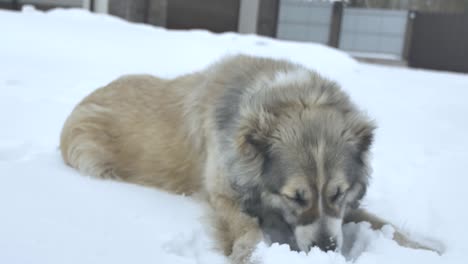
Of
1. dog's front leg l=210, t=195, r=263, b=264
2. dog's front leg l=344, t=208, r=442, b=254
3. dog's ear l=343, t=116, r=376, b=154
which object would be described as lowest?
dog's front leg l=210, t=195, r=263, b=264

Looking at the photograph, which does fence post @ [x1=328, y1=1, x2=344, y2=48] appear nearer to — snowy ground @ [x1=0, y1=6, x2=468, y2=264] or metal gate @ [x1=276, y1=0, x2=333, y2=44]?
metal gate @ [x1=276, y1=0, x2=333, y2=44]

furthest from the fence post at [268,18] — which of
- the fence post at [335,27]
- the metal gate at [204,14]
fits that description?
the fence post at [335,27]

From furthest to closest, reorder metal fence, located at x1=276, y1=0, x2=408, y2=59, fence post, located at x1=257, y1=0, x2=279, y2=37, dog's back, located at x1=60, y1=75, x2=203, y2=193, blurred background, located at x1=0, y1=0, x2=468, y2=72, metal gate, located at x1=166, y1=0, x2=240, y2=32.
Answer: metal fence, located at x1=276, y1=0, x2=408, y2=59, blurred background, located at x1=0, y1=0, x2=468, y2=72, fence post, located at x1=257, y1=0, x2=279, y2=37, metal gate, located at x1=166, y1=0, x2=240, y2=32, dog's back, located at x1=60, y1=75, x2=203, y2=193

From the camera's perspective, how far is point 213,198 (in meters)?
3.18

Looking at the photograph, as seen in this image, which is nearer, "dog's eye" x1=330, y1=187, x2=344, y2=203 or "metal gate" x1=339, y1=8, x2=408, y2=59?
"dog's eye" x1=330, y1=187, x2=344, y2=203

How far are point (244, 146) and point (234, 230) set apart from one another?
0.49m

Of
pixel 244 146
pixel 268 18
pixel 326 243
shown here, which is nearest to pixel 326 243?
pixel 326 243

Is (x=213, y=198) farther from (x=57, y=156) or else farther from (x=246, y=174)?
(x=57, y=156)

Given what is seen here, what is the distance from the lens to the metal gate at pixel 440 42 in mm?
17344

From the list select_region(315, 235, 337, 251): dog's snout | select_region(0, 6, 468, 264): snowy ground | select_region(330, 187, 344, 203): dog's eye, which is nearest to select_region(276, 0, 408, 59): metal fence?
select_region(0, 6, 468, 264): snowy ground

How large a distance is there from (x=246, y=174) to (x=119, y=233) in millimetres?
782

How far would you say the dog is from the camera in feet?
8.70

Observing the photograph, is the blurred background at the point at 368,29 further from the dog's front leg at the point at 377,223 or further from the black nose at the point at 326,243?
the black nose at the point at 326,243

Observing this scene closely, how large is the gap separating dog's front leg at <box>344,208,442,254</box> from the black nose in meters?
0.47
